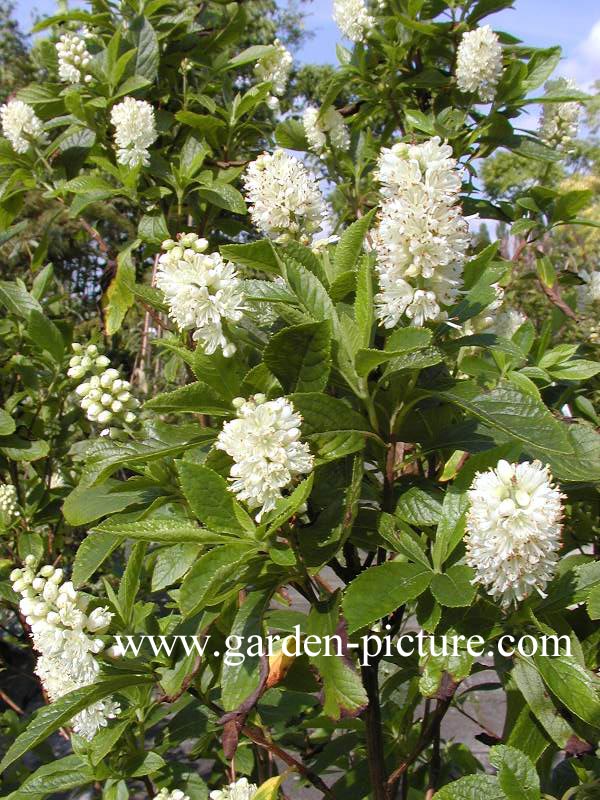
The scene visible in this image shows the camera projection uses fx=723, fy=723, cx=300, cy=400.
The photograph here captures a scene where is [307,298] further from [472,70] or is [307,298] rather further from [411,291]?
[472,70]

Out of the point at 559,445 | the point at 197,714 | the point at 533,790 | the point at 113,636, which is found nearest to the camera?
the point at 559,445

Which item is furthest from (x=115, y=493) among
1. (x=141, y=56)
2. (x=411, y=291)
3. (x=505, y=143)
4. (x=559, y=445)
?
(x=505, y=143)

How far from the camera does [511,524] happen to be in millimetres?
928

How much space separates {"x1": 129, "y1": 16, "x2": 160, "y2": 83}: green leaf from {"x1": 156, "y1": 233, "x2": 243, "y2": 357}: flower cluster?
1.21 m

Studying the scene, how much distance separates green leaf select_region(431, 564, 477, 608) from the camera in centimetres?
89

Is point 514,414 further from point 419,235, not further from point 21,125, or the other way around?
point 21,125

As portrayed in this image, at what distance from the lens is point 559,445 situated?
91 cm

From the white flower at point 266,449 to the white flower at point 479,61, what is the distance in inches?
52.1

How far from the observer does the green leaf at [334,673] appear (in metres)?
0.93

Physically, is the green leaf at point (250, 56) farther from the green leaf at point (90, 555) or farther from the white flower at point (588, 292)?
the green leaf at point (90, 555)

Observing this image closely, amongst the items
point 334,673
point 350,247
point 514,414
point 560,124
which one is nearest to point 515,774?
point 334,673

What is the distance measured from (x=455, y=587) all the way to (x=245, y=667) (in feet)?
1.06

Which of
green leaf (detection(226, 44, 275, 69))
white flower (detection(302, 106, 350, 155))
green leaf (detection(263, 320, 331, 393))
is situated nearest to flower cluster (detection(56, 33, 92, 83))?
green leaf (detection(226, 44, 275, 69))

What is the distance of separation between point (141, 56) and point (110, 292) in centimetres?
65
